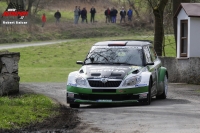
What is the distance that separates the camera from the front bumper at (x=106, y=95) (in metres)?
16.8

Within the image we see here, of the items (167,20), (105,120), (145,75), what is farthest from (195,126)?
(167,20)

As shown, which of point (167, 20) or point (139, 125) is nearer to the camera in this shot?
point (139, 125)

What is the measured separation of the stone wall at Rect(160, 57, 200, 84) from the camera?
27.9 meters

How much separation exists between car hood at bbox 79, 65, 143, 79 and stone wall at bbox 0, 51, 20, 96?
1888 mm

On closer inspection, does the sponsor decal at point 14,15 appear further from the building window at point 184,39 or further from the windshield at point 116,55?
the windshield at point 116,55

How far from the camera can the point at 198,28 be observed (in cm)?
2892

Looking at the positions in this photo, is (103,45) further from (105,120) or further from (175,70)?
(175,70)

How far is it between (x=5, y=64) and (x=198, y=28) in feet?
42.1

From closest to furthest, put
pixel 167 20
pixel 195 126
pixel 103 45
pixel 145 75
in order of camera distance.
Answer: pixel 195 126 → pixel 145 75 → pixel 103 45 → pixel 167 20

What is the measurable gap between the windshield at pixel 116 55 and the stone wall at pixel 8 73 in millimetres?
1833

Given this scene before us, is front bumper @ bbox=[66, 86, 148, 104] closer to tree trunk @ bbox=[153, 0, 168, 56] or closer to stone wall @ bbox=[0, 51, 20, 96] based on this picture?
stone wall @ bbox=[0, 51, 20, 96]

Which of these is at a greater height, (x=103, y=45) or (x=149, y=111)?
(x=103, y=45)

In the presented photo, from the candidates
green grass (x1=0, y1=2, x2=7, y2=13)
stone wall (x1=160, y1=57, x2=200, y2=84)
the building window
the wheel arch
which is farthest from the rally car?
green grass (x1=0, y1=2, x2=7, y2=13)

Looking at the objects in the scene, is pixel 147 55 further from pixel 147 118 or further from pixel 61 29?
pixel 61 29
